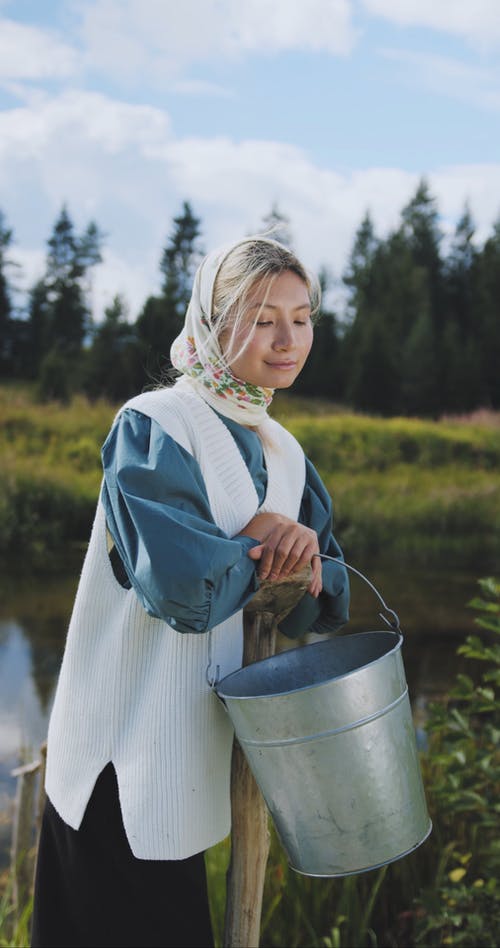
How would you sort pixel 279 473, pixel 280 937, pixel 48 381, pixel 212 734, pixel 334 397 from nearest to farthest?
1. pixel 212 734
2. pixel 279 473
3. pixel 280 937
4. pixel 48 381
5. pixel 334 397

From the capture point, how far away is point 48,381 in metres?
15.5

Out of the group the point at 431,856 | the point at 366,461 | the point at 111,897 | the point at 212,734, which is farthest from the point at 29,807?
the point at 366,461

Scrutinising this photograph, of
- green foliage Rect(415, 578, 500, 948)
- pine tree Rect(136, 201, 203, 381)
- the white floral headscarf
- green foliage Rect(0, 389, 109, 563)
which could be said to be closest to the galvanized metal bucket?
the white floral headscarf

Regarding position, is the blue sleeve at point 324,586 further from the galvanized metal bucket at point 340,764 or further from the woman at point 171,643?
the galvanized metal bucket at point 340,764

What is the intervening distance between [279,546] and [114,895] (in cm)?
62

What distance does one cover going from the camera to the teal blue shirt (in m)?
1.20

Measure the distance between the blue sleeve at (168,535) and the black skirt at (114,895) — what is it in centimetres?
36

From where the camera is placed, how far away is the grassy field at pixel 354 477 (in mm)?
9375

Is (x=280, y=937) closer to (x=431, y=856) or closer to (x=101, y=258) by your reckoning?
(x=431, y=856)

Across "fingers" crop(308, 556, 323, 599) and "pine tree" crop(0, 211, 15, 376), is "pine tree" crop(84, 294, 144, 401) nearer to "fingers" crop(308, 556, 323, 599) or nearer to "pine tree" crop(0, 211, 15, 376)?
"pine tree" crop(0, 211, 15, 376)

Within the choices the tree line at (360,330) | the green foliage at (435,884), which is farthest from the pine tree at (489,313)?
the green foliage at (435,884)

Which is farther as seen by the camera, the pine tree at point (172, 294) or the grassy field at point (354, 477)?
the pine tree at point (172, 294)

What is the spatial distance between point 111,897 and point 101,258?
22494 millimetres

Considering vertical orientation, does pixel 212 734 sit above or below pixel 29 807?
above
